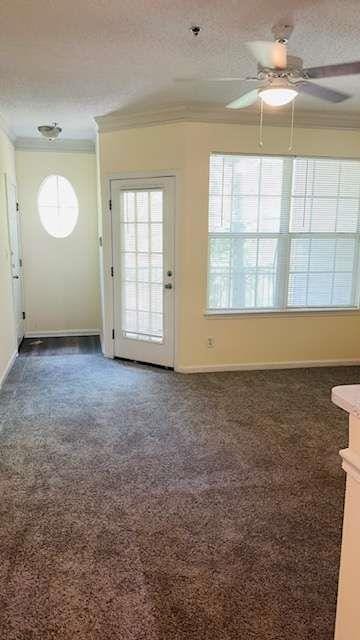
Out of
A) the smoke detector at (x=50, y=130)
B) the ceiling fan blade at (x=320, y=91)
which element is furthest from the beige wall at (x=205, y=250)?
the ceiling fan blade at (x=320, y=91)

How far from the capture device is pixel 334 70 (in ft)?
7.91

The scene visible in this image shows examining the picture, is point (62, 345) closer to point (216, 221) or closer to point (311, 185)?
point (216, 221)

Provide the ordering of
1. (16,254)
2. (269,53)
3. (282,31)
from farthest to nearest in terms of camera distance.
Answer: (16,254)
(282,31)
(269,53)

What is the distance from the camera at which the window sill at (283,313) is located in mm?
4770

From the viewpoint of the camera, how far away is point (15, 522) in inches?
93.4

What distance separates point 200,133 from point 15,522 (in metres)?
3.61

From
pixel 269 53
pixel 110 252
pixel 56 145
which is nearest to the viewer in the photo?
pixel 269 53

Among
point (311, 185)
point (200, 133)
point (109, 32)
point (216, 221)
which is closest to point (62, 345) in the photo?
point (216, 221)

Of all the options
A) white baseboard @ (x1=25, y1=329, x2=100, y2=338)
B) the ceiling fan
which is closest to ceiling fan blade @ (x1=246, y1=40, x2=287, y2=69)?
the ceiling fan

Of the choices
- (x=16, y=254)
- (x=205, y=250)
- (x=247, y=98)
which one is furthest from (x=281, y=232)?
(x=16, y=254)

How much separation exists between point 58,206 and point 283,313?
332 centimetres

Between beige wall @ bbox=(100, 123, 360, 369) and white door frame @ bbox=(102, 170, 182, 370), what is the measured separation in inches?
1.5

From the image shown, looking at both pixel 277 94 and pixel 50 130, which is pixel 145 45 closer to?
pixel 277 94

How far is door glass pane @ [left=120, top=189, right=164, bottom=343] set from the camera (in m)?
4.73
